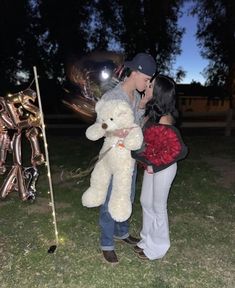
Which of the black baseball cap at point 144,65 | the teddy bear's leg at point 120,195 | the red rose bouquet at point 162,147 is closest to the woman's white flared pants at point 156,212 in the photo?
the red rose bouquet at point 162,147

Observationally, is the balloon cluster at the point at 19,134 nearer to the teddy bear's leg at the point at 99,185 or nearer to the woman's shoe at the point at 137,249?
the teddy bear's leg at the point at 99,185

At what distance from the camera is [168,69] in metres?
23.1

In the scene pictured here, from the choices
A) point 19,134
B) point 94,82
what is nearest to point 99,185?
point 94,82

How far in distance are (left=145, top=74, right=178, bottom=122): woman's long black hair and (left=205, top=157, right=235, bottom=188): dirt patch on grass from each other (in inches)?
147

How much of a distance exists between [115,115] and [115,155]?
39 centimetres

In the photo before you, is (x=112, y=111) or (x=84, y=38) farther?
(x=84, y=38)

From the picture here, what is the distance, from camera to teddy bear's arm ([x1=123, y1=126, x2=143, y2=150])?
11.7ft

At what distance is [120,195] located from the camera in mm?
3762

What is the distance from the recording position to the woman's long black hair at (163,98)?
3482 mm

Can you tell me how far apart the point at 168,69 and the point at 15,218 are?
1920 centimetres

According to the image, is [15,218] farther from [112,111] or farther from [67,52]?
[67,52]

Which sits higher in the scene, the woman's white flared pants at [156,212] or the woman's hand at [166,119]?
the woman's hand at [166,119]

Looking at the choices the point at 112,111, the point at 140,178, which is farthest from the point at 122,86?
the point at 140,178

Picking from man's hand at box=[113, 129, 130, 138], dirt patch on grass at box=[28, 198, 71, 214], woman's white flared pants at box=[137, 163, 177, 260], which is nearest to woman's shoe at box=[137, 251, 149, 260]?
woman's white flared pants at box=[137, 163, 177, 260]
